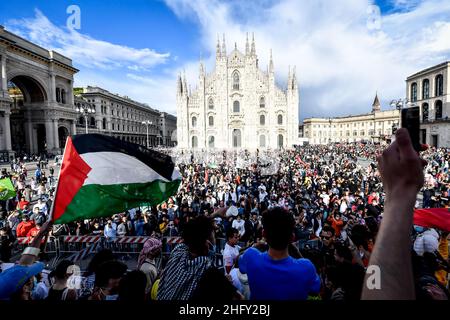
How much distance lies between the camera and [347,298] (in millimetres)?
1879

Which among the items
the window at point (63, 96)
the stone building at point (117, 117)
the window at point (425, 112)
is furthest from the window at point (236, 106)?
the window at point (425, 112)

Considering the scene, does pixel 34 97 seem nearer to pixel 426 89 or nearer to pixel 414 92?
pixel 426 89

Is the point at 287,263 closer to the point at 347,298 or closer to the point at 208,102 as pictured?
the point at 347,298

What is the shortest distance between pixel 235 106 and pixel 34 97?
108ft

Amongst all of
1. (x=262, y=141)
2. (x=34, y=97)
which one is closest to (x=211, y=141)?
(x=262, y=141)

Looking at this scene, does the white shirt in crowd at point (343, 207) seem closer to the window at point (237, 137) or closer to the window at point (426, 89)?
the window at point (237, 137)

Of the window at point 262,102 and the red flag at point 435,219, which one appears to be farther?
the window at point 262,102

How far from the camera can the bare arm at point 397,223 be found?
79cm

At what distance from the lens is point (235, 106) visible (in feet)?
164

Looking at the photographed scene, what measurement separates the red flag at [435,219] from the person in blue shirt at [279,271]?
407 cm

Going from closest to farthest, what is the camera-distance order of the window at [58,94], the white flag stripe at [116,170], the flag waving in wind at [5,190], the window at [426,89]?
the white flag stripe at [116,170], the flag waving in wind at [5,190], the window at [58,94], the window at [426,89]
